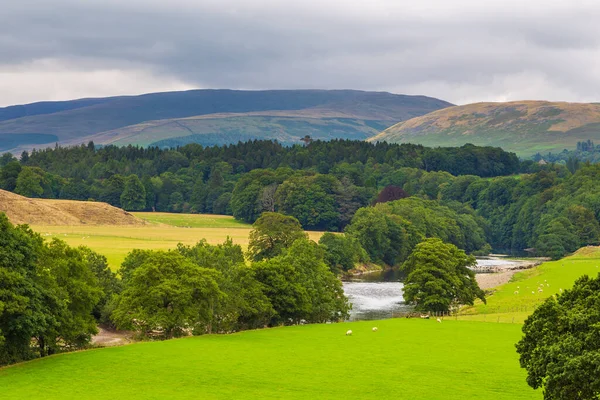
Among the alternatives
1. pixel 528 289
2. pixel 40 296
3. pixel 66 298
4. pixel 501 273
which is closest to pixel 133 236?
pixel 501 273

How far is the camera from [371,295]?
111062 millimetres

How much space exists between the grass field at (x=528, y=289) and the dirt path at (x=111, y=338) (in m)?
36.5

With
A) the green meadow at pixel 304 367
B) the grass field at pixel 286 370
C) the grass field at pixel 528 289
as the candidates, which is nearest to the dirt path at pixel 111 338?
the green meadow at pixel 304 367

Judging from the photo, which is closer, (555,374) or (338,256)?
(555,374)

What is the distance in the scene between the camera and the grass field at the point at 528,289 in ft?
294

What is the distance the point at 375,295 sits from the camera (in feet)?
365

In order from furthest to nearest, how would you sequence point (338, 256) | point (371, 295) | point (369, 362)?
point (338, 256) → point (371, 295) → point (369, 362)

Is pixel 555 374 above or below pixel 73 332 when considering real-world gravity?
above

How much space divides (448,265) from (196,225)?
114 metres

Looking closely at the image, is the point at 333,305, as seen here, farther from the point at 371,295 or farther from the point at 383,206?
the point at 383,206

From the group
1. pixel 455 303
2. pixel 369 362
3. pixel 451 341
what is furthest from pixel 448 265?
pixel 369 362

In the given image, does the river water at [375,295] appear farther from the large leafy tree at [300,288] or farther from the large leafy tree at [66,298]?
the large leafy tree at [66,298]

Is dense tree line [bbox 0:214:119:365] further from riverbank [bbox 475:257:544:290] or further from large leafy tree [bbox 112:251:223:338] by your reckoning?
riverbank [bbox 475:257:544:290]

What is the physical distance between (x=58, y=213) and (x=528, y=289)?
10383cm
